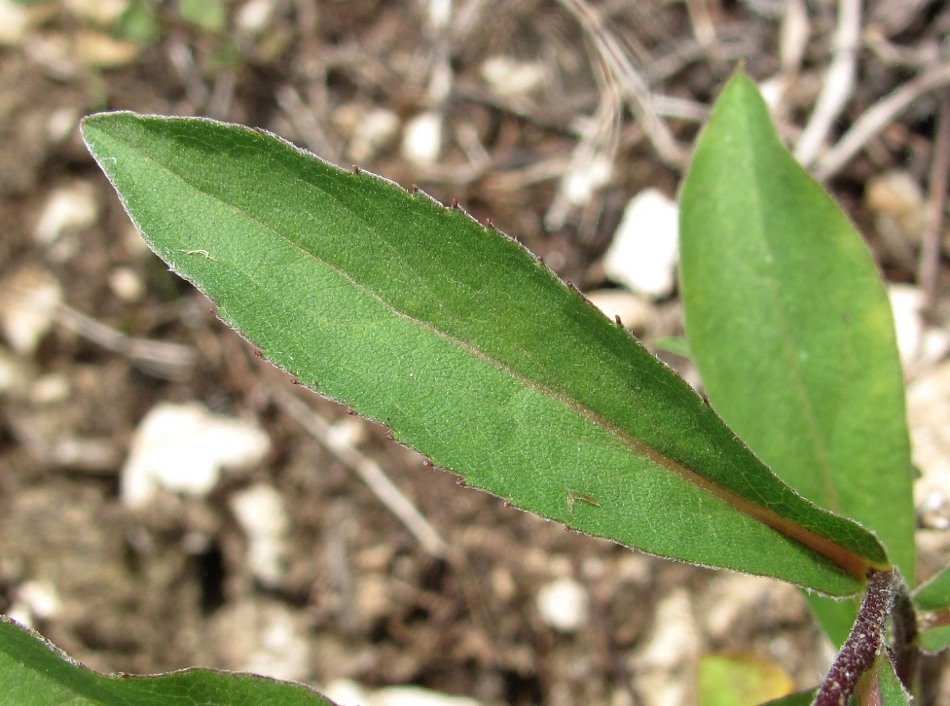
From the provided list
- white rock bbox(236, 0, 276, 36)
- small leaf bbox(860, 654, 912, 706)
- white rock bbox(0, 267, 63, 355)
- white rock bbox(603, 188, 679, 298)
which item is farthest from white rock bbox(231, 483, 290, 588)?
small leaf bbox(860, 654, 912, 706)

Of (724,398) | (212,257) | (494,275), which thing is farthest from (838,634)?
(212,257)

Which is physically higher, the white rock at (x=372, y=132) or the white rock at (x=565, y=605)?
the white rock at (x=372, y=132)

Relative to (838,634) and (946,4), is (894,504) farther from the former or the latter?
(946,4)

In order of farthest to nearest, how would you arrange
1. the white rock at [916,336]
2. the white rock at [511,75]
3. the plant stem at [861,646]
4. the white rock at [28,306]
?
the white rock at [28,306]
the white rock at [511,75]
the white rock at [916,336]
the plant stem at [861,646]

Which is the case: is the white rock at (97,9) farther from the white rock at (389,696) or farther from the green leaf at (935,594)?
the green leaf at (935,594)

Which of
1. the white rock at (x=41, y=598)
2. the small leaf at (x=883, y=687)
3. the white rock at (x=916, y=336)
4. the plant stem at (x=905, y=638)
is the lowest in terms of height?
the small leaf at (x=883, y=687)

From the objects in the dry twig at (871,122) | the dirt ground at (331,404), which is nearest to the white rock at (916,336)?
the dirt ground at (331,404)

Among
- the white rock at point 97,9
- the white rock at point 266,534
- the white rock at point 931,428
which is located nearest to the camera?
the white rock at point 931,428
